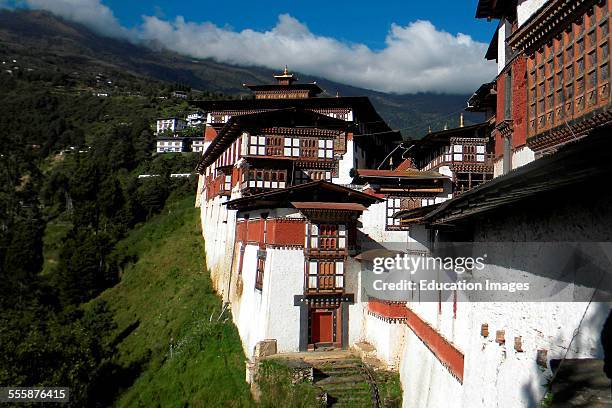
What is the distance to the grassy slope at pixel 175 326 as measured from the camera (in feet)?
72.6

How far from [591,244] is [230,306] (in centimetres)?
2431

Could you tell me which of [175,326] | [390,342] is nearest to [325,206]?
[390,342]

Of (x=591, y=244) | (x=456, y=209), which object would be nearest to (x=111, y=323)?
(x=456, y=209)

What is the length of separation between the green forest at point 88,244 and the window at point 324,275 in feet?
17.1

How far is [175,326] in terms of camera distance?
1174 inches

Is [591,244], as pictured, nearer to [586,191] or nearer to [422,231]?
[586,191]

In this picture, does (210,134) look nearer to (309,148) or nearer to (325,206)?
(309,148)

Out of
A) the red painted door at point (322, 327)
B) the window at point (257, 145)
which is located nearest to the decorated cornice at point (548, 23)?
the red painted door at point (322, 327)

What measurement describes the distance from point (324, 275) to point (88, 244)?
37.7 m

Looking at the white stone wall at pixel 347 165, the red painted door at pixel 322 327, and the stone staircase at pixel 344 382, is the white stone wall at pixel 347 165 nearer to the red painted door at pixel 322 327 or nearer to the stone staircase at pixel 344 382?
the red painted door at pixel 322 327

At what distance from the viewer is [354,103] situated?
38.1 metres

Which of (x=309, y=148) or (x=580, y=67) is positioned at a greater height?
(x=309, y=148)

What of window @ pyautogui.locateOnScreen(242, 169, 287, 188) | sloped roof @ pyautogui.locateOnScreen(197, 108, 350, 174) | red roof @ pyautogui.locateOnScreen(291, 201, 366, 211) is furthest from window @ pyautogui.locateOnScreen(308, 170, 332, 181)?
red roof @ pyautogui.locateOnScreen(291, 201, 366, 211)

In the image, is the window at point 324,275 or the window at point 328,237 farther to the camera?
the window at point 328,237
